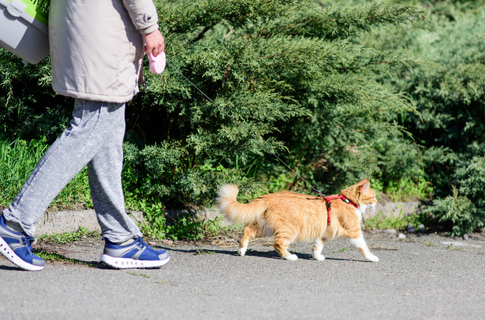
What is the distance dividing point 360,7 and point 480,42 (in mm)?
2770

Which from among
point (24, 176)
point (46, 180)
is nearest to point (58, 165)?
point (46, 180)

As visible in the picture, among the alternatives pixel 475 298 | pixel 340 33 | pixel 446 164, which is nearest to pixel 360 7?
pixel 340 33

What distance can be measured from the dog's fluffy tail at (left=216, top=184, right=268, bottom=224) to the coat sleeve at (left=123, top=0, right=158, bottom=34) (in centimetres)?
152

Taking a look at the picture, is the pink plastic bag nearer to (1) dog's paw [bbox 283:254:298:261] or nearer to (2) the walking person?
(2) the walking person

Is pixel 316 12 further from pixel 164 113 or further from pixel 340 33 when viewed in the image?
pixel 164 113

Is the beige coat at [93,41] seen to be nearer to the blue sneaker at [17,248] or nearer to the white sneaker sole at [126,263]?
the blue sneaker at [17,248]

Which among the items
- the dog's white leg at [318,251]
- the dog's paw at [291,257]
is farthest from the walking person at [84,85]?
the dog's white leg at [318,251]

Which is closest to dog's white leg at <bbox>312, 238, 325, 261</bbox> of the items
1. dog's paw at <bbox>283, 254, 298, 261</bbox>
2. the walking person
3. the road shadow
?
the road shadow

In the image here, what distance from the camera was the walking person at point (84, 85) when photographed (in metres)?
2.72

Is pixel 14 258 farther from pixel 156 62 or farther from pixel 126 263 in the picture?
pixel 156 62

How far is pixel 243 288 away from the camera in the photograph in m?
2.98

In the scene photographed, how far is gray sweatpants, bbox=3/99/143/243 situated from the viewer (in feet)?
8.98

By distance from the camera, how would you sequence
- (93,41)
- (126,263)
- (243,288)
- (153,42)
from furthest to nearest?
(126,263) → (243,288) → (153,42) → (93,41)

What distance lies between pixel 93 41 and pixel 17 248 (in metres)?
1.23
